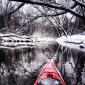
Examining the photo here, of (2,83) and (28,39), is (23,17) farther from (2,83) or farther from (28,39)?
(2,83)

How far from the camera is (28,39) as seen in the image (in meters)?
49.1

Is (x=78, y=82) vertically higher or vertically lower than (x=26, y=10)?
lower

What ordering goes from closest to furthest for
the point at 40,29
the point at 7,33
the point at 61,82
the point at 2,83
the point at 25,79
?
the point at 61,82 < the point at 2,83 < the point at 25,79 < the point at 7,33 < the point at 40,29

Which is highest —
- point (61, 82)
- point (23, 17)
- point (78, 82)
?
point (23, 17)

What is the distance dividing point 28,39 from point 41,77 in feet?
137

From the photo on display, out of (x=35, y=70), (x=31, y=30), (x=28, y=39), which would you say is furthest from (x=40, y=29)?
(x=35, y=70)

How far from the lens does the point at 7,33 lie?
3716 centimetres

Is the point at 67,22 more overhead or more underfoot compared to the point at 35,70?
more overhead

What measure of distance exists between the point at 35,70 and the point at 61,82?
5.89m

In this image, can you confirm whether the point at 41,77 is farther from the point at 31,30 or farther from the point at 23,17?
the point at 31,30

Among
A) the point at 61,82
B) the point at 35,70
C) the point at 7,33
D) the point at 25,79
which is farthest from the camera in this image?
the point at 7,33

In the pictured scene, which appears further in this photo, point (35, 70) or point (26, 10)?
point (26, 10)

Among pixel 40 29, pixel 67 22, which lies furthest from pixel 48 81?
pixel 40 29

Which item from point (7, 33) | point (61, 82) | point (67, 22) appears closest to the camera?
point (61, 82)
